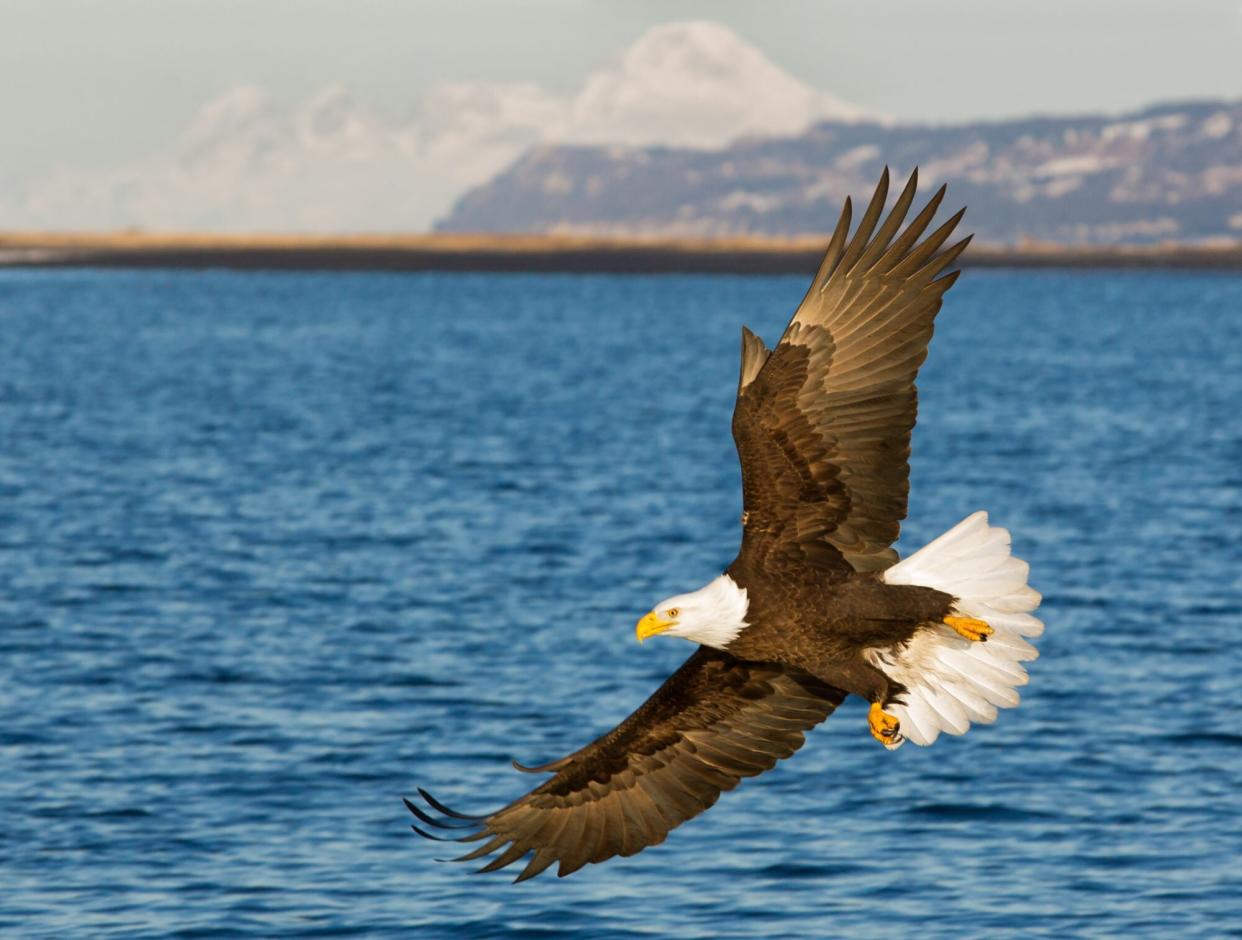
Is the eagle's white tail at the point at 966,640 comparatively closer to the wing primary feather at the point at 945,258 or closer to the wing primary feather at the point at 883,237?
the wing primary feather at the point at 945,258

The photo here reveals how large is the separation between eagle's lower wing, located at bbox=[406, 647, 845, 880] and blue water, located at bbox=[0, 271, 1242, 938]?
1.97 m

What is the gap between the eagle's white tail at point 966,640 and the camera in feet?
29.7

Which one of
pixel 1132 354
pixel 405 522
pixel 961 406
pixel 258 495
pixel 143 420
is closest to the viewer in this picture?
pixel 405 522

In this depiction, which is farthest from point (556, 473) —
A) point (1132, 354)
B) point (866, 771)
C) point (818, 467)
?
point (1132, 354)

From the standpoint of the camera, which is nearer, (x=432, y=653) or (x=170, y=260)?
(x=432, y=653)

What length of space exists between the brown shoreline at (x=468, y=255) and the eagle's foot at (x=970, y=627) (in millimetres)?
146860

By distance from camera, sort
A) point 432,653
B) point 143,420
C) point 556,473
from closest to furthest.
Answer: point 432,653 < point 556,473 < point 143,420

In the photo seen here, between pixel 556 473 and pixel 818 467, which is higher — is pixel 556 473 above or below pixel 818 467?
below

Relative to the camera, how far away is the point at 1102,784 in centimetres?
1455

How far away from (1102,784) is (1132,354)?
54.9m

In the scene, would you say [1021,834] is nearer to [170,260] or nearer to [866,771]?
[866,771]

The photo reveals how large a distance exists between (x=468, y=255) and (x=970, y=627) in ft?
558

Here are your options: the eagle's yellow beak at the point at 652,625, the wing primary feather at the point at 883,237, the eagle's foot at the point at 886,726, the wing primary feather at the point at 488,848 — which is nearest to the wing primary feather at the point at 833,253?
the wing primary feather at the point at 883,237

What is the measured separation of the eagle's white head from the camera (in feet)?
29.6
